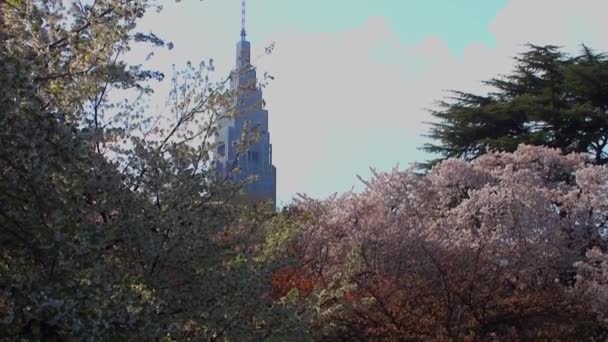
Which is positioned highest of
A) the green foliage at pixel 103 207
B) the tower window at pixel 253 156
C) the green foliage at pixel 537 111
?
the green foliage at pixel 537 111

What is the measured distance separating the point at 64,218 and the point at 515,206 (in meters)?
11.8

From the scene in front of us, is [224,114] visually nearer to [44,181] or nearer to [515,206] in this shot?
[44,181]

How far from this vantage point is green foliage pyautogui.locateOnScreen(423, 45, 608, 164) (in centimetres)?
2375

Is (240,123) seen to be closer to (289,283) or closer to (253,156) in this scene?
(253,156)

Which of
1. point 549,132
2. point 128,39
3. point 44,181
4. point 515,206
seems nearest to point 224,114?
point 128,39

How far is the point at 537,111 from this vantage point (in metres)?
23.9

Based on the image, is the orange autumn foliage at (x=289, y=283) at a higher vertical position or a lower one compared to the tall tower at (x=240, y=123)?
lower

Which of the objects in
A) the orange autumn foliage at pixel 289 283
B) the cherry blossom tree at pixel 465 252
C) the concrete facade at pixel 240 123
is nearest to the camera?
the concrete facade at pixel 240 123

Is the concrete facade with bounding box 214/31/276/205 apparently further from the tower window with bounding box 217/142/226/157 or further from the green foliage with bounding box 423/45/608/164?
the green foliage with bounding box 423/45/608/164

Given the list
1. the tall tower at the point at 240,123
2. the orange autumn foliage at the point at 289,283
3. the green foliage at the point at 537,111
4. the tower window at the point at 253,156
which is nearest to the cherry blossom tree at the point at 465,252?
the orange autumn foliage at the point at 289,283

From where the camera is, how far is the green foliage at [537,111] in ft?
77.9

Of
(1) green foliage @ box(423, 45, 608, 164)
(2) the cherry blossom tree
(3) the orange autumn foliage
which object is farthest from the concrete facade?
(1) green foliage @ box(423, 45, 608, 164)

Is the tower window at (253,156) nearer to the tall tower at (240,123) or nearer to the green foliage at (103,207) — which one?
the tall tower at (240,123)

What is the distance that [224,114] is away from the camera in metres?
7.55
